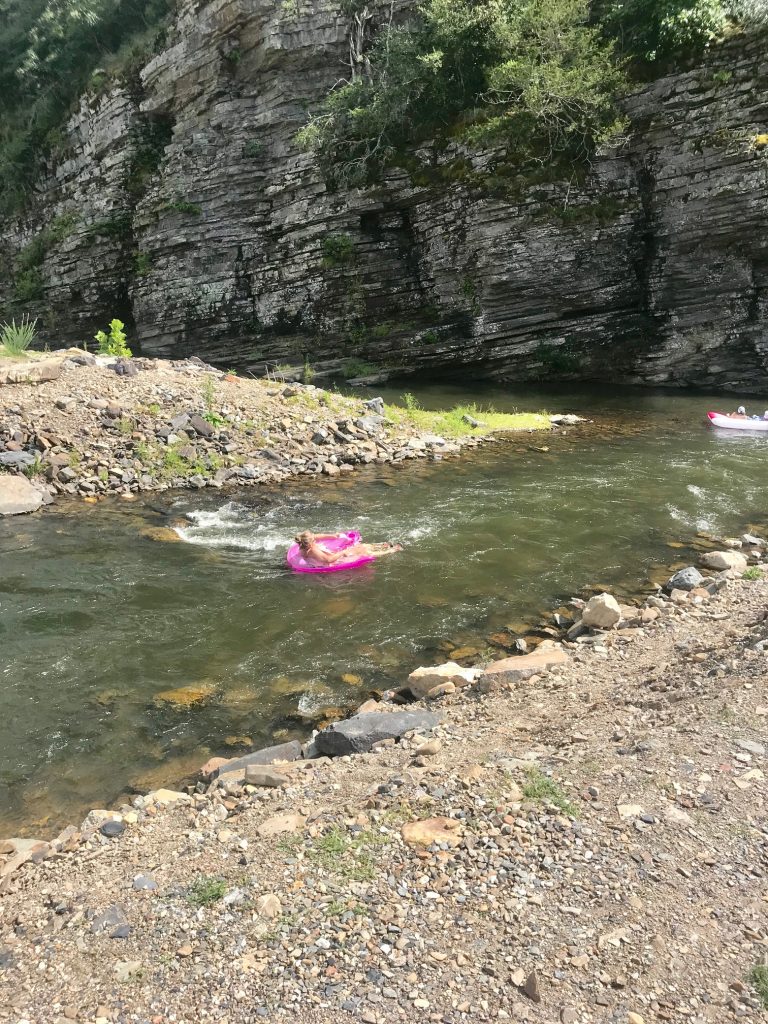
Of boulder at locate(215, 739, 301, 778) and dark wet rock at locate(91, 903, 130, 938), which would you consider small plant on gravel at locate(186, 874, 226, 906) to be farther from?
boulder at locate(215, 739, 301, 778)

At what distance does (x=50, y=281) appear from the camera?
3531 cm

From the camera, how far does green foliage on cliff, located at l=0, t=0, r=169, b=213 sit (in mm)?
35469

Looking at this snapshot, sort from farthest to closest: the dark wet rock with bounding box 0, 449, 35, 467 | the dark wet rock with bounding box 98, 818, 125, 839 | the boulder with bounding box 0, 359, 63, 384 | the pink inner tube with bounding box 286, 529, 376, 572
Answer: the boulder with bounding box 0, 359, 63, 384 < the dark wet rock with bounding box 0, 449, 35, 467 < the pink inner tube with bounding box 286, 529, 376, 572 < the dark wet rock with bounding box 98, 818, 125, 839

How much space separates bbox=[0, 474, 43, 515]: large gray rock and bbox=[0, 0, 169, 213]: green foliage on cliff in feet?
102

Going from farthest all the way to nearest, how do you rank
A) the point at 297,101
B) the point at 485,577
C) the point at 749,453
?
1. the point at 297,101
2. the point at 749,453
3. the point at 485,577

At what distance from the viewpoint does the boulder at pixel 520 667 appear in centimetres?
599

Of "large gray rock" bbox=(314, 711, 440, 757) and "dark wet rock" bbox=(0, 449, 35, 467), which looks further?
"dark wet rock" bbox=(0, 449, 35, 467)

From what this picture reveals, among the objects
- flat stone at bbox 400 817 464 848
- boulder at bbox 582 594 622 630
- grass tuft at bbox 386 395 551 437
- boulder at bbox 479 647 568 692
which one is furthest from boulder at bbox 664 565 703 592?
grass tuft at bbox 386 395 551 437

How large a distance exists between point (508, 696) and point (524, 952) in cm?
289

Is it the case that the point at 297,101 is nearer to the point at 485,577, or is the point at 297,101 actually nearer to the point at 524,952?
the point at 485,577

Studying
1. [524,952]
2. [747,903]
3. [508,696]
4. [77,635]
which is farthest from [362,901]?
[77,635]

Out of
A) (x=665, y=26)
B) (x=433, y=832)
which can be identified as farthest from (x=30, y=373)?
(x=665, y=26)

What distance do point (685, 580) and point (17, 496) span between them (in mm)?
11130

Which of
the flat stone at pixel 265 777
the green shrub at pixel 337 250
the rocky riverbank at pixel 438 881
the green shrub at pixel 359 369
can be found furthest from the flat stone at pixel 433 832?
the green shrub at pixel 337 250
